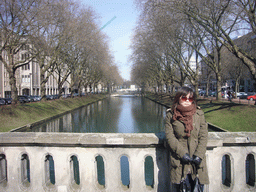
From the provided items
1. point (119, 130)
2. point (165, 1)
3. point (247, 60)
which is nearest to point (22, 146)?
point (119, 130)

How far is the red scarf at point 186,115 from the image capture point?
362cm

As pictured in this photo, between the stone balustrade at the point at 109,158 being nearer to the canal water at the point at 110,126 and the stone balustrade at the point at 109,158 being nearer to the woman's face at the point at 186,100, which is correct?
the woman's face at the point at 186,100

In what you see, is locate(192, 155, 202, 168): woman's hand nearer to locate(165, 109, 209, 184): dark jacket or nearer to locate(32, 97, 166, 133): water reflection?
locate(165, 109, 209, 184): dark jacket

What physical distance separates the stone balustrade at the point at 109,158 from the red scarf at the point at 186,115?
0.70 meters

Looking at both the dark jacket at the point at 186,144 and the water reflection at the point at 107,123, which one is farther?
the water reflection at the point at 107,123

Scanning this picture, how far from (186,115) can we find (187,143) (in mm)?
449

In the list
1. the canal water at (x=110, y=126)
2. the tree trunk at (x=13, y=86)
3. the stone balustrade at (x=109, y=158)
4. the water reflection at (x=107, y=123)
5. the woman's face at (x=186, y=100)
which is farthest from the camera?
the tree trunk at (x=13, y=86)

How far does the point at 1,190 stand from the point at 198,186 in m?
3.67

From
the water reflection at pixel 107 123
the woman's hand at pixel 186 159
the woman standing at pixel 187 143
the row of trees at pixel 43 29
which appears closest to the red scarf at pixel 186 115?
the woman standing at pixel 187 143

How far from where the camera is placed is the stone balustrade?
4258mm

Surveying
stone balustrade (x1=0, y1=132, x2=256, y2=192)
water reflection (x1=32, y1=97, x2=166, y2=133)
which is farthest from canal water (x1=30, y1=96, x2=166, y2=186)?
stone balustrade (x1=0, y1=132, x2=256, y2=192)

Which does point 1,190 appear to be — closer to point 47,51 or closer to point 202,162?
point 202,162

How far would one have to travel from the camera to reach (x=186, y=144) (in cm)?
368

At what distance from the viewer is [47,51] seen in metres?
28.7
